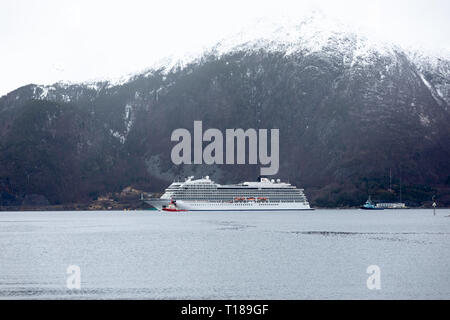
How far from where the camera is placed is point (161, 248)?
85.7 metres

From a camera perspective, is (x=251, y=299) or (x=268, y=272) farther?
(x=268, y=272)

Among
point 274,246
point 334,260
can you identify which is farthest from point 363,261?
point 274,246

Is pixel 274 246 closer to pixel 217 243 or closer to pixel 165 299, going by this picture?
pixel 217 243

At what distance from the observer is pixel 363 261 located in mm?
70250

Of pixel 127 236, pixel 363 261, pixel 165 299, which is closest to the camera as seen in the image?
pixel 165 299

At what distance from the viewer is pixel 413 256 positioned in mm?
74375

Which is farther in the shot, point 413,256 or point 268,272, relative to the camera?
point 413,256
